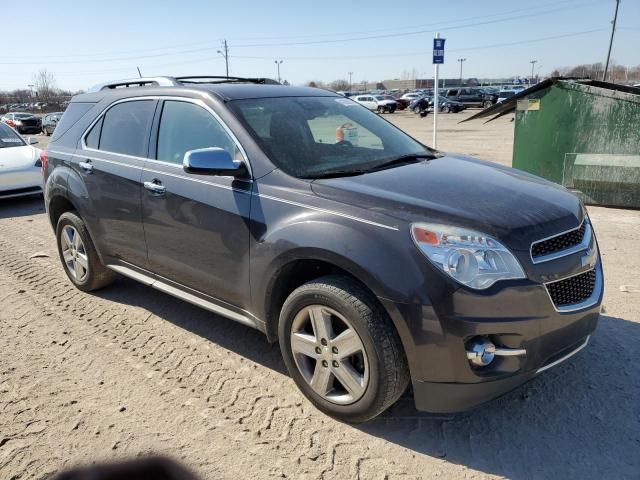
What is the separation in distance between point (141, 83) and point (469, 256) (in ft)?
10.8

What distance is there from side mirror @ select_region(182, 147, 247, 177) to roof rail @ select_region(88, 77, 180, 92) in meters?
1.10

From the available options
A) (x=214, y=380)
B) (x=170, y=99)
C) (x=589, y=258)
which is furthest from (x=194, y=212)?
(x=589, y=258)

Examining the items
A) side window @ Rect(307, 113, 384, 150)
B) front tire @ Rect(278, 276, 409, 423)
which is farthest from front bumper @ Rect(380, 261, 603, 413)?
side window @ Rect(307, 113, 384, 150)

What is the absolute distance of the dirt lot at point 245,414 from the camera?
261cm

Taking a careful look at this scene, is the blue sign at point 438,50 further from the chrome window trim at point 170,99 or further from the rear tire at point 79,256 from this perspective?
the rear tire at point 79,256

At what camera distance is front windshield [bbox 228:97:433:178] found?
10.8ft

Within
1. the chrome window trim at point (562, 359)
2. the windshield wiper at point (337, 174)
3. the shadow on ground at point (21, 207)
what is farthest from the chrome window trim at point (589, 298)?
the shadow on ground at point (21, 207)

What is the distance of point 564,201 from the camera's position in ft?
10.0

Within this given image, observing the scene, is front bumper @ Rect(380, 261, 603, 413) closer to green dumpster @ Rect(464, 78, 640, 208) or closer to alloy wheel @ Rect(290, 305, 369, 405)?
alloy wheel @ Rect(290, 305, 369, 405)

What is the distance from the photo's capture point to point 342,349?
279 centimetres

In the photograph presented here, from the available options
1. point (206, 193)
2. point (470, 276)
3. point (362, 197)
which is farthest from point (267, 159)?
point (470, 276)

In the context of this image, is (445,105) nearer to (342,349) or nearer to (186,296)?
(186,296)

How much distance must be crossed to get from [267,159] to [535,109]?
6.42m

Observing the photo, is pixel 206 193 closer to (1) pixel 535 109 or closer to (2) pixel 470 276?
(2) pixel 470 276
